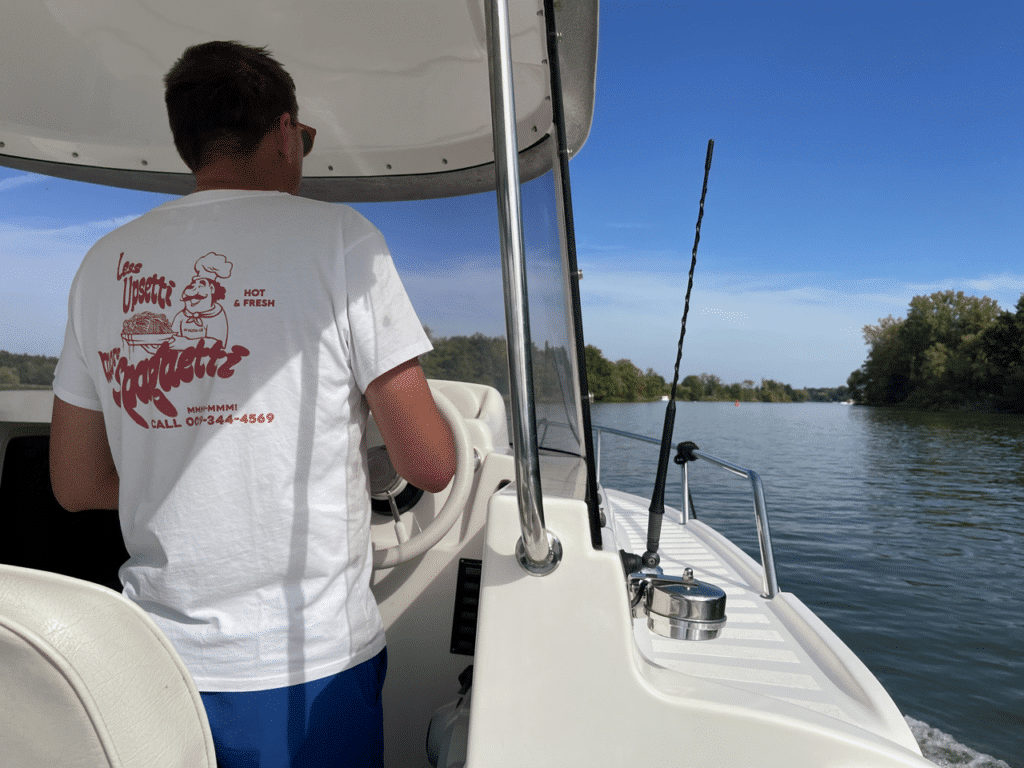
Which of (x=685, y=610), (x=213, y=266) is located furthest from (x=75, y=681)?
(x=685, y=610)

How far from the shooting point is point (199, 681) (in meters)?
0.82

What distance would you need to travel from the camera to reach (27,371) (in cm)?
230

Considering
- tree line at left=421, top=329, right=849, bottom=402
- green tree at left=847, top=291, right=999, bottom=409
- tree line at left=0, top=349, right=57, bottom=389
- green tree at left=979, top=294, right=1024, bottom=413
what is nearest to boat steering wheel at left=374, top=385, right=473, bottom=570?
tree line at left=421, top=329, right=849, bottom=402

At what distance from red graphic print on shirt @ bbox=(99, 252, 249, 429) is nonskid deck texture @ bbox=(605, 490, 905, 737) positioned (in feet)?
2.32

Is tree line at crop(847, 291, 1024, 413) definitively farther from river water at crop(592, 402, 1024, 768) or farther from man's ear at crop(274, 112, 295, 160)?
man's ear at crop(274, 112, 295, 160)

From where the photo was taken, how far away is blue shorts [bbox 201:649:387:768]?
→ 0.82m

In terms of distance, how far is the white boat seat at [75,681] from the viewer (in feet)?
1.78

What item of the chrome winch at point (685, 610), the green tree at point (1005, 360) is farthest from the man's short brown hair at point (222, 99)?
the green tree at point (1005, 360)

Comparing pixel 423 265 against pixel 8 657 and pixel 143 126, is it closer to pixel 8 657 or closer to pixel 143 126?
pixel 143 126

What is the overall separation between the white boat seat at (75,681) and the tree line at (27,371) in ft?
6.60

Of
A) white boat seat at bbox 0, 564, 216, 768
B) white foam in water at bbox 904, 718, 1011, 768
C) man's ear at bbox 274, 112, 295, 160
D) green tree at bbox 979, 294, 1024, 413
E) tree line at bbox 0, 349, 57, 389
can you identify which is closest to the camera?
white boat seat at bbox 0, 564, 216, 768

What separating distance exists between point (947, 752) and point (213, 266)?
19.5 ft

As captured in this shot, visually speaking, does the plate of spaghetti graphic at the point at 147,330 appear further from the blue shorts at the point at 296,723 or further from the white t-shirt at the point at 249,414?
the blue shorts at the point at 296,723

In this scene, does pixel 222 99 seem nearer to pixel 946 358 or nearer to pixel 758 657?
pixel 758 657
